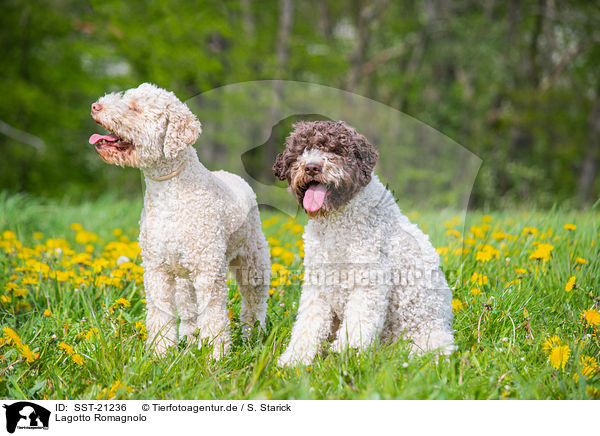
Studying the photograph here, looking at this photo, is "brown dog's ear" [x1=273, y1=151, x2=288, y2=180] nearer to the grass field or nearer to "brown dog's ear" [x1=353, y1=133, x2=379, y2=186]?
"brown dog's ear" [x1=353, y1=133, x2=379, y2=186]

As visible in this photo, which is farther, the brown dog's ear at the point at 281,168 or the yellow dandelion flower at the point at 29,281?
the yellow dandelion flower at the point at 29,281

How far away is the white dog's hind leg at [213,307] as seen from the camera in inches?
129

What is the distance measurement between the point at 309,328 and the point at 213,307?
638 mm

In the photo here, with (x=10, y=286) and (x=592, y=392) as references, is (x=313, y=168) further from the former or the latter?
(x=10, y=286)

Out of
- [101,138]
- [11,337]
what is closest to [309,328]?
[101,138]

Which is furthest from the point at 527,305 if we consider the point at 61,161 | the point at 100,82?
the point at 61,161

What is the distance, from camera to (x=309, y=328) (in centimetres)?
319

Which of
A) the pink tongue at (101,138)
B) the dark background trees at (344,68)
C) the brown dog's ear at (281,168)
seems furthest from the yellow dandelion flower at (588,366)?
the dark background trees at (344,68)

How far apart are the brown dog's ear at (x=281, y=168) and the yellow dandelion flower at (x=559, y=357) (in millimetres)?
1796

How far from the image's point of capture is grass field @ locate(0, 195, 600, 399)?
2.74 meters
